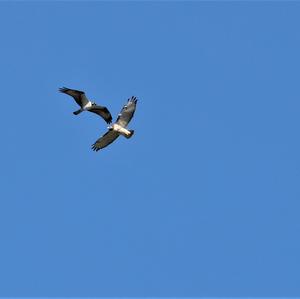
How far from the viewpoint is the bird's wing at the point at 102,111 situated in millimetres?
69250

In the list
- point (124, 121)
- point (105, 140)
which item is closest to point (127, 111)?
point (124, 121)

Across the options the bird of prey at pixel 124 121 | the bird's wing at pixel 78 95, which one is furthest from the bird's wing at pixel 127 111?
the bird's wing at pixel 78 95

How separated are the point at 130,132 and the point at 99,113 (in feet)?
8.21

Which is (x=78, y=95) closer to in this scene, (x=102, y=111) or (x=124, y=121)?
(x=102, y=111)

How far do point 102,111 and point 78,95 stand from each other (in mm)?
1512

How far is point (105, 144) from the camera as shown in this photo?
70.4 m

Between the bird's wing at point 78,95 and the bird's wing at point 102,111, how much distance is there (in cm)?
50

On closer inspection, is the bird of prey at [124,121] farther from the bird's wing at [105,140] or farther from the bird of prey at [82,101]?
the bird of prey at [82,101]

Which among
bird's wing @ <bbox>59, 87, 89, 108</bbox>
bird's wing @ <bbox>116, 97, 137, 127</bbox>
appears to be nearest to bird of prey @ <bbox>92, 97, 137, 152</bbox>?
bird's wing @ <bbox>116, 97, 137, 127</bbox>

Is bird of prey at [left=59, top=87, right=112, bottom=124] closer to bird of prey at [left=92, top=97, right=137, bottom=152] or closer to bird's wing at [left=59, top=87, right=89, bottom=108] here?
bird's wing at [left=59, top=87, right=89, bottom=108]

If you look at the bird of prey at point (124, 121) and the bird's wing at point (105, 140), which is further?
the bird's wing at point (105, 140)

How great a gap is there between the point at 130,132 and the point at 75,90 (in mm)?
3542

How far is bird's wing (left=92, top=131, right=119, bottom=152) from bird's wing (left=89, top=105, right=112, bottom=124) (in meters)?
0.86

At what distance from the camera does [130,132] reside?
68.1 meters
